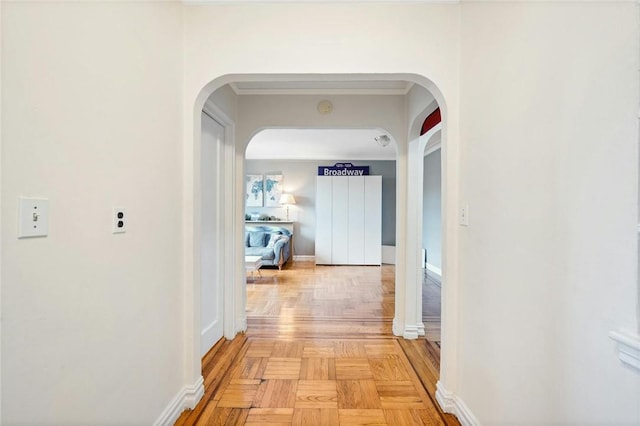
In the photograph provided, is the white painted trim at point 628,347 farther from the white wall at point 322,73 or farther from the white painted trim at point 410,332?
the white painted trim at point 410,332

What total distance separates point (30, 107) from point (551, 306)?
1.78 metres

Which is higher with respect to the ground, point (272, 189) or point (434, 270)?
point (272, 189)

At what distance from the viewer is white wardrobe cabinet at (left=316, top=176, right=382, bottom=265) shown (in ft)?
21.7

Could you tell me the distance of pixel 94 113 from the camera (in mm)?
1122

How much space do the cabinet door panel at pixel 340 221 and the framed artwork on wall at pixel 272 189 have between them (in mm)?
1504

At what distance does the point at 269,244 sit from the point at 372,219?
2255 mm

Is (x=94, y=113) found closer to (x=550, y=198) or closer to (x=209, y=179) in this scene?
(x=209, y=179)

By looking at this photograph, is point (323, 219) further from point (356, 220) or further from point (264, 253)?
point (264, 253)

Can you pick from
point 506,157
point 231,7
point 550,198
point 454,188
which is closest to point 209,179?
point 231,7

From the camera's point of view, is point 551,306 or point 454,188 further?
point 454,188

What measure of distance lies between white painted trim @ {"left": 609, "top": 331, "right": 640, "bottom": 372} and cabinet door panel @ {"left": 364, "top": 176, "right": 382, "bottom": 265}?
5.79 meters

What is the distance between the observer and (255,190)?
24.4 feet

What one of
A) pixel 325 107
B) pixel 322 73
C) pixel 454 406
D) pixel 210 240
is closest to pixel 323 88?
pixel 325 107

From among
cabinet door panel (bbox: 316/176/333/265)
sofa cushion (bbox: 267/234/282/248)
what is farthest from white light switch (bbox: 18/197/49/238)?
cabinet door panel (bbox: 316/176/333/265)
